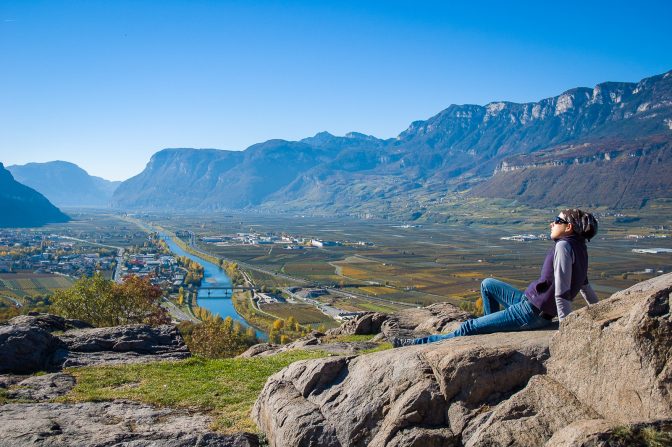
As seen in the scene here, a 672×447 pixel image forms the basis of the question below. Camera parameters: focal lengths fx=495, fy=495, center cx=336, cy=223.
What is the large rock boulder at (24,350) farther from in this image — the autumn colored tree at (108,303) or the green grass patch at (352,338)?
the autumn colored tree at (108,303)

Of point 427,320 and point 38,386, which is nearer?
point 38,386

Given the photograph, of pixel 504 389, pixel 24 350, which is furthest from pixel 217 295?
pixel 504 389

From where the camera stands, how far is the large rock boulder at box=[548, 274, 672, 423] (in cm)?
679

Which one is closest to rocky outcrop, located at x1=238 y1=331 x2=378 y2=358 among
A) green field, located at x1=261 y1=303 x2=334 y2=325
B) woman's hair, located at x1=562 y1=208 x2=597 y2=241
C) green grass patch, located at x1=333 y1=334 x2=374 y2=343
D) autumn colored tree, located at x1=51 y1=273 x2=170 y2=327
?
green grass patch, located at x1=333 y1=334 x2=374 y2=343

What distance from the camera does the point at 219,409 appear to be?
1173 centimetres

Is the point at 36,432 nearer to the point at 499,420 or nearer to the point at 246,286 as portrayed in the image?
the point at 499,420

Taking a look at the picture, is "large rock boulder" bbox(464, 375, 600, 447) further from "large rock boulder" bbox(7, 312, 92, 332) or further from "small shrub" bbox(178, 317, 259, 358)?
"small shrub" bbox(178, 317, 259, 358)

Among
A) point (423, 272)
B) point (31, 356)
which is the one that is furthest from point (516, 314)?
point (423, 272)

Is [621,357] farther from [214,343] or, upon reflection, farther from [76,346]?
[214,343]

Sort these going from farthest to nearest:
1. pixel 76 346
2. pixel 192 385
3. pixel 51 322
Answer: pixel 51 322 < pixel 76 346 < pixel 192 385

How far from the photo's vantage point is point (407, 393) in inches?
344

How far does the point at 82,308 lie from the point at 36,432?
101 ft

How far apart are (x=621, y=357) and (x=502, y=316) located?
9.55 ft

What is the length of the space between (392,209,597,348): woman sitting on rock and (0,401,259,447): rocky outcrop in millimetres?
5059
